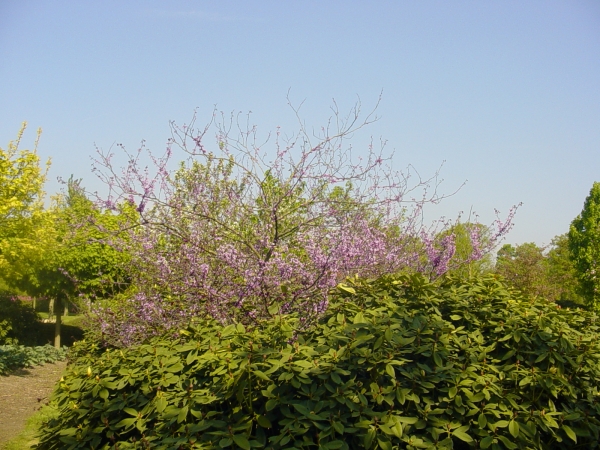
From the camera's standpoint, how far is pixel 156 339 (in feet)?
12.8

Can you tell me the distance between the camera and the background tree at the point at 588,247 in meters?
23.0

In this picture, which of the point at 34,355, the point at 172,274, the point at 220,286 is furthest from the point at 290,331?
the point at 34,355

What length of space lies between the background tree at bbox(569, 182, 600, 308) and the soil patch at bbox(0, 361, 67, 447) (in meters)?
20.2

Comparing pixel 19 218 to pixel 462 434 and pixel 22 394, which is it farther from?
pixel 462 434

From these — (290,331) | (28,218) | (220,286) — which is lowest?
(290,331)

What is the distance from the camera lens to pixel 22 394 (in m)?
12.2

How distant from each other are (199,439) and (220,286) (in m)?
2.72

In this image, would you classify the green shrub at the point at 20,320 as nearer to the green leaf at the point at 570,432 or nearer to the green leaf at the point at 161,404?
the green leaf at the point at 161,404

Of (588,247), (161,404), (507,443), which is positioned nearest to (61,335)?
(588,247)

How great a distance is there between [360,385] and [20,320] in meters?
21.7

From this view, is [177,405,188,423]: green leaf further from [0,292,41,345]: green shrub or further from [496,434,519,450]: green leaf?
[0,292,41,345]: green shrub

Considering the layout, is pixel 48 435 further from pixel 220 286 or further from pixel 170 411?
pixel 220 286

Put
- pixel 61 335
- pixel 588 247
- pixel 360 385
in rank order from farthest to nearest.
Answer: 1. pixel 61 335
2. pixel 588 247
3. pixel 360 385

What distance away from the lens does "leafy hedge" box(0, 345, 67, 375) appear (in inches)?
599
